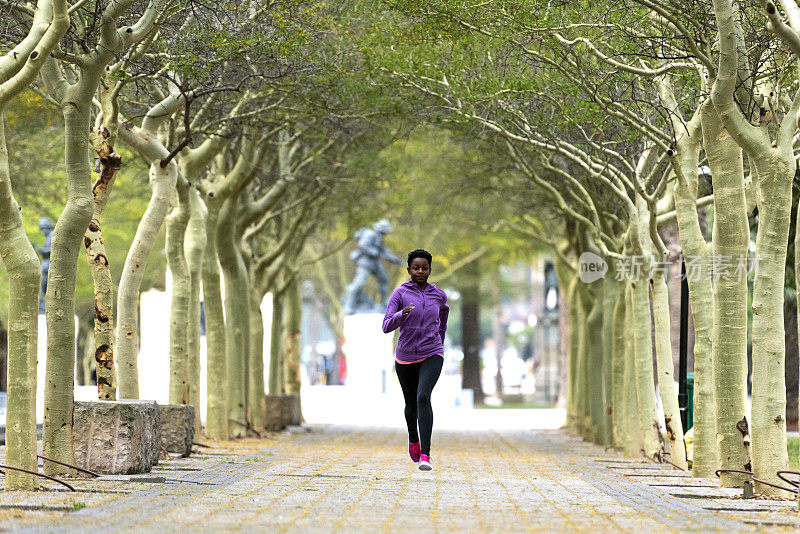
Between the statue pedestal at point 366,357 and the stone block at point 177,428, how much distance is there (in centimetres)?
2498

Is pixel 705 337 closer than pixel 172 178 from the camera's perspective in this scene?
Yes

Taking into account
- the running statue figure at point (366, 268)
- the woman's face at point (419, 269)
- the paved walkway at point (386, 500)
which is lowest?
the paved walkway at point (386, 500)

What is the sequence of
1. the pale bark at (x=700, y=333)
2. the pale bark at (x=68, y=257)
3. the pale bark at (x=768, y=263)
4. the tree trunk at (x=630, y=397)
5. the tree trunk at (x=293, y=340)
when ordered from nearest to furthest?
1. the pale bark at (x=768, y=263)
2. the pale bark at (x=68, y=257)
3. the pale bark at (x=700, y=333)
4. the tree trunk at (x=630, y=397)
5. the tree trunk at (x=293, y=340)

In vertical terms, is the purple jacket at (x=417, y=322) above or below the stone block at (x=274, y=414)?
above

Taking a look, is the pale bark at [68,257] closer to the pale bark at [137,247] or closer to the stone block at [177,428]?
the pale bark at [137,247]

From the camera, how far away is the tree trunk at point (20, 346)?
33.4 feet

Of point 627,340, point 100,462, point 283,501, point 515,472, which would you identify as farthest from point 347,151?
point 283,501

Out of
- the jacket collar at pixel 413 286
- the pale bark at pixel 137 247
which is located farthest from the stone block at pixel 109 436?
the jacket collar at pixel 413 286

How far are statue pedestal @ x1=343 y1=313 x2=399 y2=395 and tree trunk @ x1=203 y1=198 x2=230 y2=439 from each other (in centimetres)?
2055

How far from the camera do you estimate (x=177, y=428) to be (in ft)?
50.3

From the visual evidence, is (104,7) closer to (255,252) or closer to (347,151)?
(347,151)

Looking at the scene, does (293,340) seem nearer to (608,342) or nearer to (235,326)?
(235,326)

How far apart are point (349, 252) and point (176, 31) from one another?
3277 centimetres

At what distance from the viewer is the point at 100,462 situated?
476 inches
